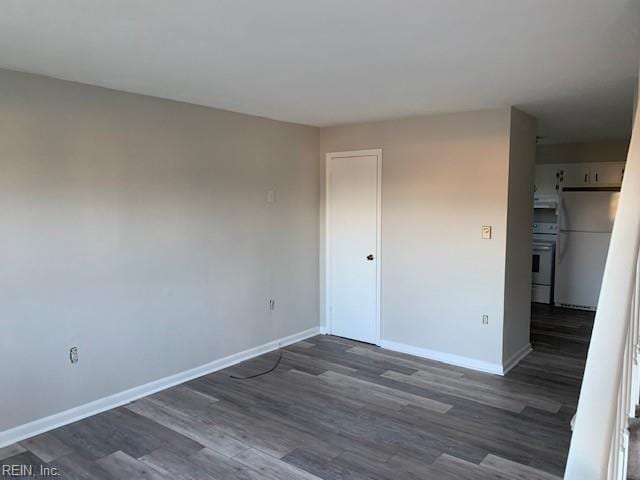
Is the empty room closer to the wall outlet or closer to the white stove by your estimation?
the wall outlet

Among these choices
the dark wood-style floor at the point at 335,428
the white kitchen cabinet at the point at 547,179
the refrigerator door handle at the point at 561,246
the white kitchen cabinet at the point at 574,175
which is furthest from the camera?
the white kitchen cabinet at the point at 547,179

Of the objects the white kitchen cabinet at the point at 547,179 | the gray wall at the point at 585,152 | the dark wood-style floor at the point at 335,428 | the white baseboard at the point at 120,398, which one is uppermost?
the gray wall at the point at 585,152

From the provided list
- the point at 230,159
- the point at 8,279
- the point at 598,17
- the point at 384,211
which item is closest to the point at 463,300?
the point at 384,211

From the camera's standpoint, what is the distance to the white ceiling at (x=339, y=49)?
6.76 feet

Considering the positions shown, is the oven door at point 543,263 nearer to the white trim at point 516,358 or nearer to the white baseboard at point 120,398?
the white trim at point 516,358

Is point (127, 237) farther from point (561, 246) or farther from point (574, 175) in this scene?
point (574, 175)

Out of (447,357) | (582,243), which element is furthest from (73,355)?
(582,243)

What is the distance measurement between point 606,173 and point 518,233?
2.93m

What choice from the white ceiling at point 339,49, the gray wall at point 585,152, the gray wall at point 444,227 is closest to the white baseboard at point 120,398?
the gray wall at point 444,227

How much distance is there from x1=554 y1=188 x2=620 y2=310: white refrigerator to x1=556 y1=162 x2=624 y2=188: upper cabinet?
10 centimetres

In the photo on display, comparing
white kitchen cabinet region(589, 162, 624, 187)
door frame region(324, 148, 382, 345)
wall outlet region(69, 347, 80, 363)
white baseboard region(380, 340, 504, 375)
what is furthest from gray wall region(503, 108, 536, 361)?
wall outlet region(69, 347, 80, 363)

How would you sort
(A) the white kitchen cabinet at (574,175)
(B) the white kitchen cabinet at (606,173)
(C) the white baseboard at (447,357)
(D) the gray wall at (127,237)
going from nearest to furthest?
(D) the gray wall at (127,237) < (C) the white baseboard at (447,357) < (B) the white kitchen cabinet at (606,173) < (A) the white kitchen cabinet at (574,175)

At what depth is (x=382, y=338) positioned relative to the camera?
523 cm

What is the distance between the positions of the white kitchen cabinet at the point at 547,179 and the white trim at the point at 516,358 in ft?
9.55
